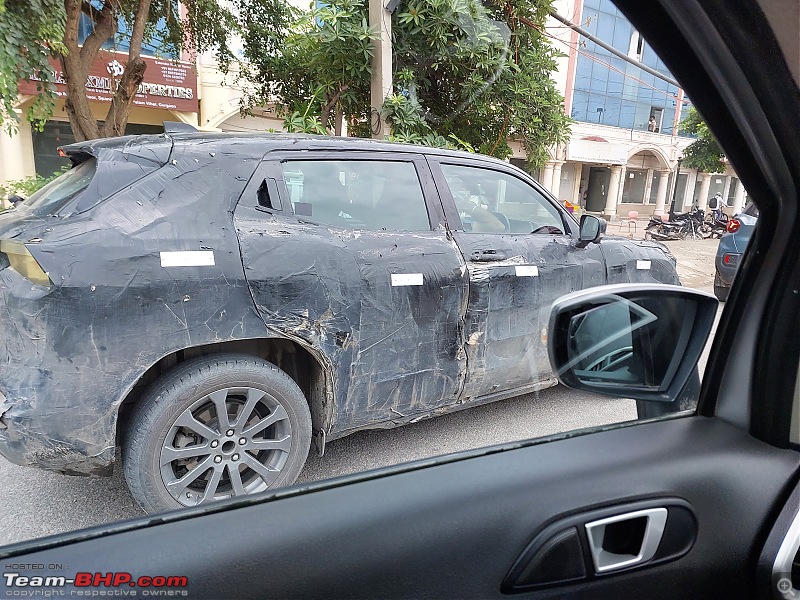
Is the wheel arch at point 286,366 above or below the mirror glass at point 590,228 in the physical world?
below

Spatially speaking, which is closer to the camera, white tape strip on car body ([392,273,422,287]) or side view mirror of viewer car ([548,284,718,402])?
side view mirror of viewer car ([548,284,718,402])

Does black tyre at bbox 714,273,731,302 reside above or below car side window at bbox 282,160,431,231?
below

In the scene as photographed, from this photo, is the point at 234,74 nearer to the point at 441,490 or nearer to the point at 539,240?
the point at 539,240

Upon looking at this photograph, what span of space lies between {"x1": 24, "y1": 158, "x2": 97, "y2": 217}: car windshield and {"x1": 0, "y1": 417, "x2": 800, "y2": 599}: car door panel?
165 cm

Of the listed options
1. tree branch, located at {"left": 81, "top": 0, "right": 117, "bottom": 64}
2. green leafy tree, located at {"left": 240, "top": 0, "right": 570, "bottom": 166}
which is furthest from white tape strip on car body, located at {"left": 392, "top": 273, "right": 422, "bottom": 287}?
tree branch, located at {"left": 81, "top": 0, "right": 117, "bottom": 64}

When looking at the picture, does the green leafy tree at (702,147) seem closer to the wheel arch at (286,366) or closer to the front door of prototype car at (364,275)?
the front door of prototype car at (364,275)

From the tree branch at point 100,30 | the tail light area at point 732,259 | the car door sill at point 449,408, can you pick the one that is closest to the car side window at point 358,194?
the car door sill at point 449,408

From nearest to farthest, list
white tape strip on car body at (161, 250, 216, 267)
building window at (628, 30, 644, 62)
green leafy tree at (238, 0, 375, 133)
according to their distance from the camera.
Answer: building window at (628, 30, 644, 62) < white tape strip on car body at (161, 250, 216, 267) < green leafy tree at (238, 0, 375, 133)

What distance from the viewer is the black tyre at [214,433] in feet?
6.71

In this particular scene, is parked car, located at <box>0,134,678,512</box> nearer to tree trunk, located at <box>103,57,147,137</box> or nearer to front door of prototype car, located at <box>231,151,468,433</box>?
front door of prototype car, located at <box>231,151,468,433</box>

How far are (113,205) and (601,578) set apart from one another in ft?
7.06

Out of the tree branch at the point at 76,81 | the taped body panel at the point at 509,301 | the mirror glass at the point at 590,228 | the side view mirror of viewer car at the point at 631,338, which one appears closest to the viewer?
the side view mirror of viewer car at the point at 631,338

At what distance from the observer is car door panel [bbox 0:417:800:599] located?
98 centimetres

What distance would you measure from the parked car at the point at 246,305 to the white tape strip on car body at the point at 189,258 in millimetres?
10
